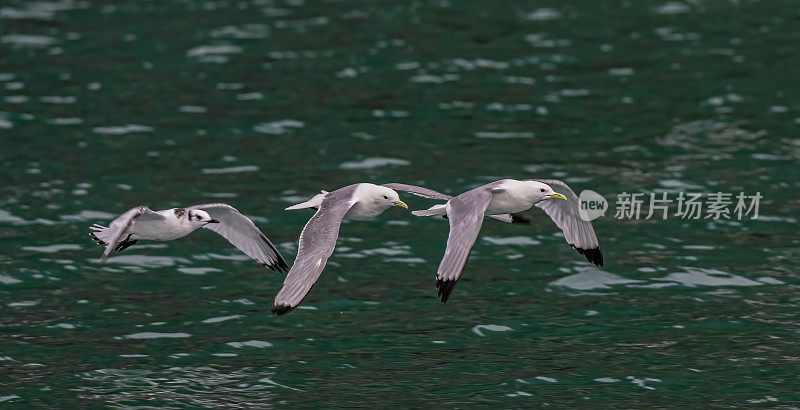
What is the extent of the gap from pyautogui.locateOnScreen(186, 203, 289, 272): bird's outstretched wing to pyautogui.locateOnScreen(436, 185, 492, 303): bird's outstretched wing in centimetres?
217

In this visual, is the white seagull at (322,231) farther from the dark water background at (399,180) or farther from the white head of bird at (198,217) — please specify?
the dark water background at (399,180)

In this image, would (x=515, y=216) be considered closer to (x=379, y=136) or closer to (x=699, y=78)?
(x=379, y=136)

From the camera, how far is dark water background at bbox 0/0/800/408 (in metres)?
14.8

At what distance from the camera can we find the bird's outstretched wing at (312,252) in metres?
11.0

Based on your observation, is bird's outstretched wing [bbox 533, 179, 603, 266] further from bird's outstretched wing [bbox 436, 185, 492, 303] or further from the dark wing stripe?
the dark wing stripe

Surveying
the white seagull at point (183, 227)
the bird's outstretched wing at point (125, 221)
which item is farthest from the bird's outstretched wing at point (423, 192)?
the bird's outstretched wing at point (125, 221)

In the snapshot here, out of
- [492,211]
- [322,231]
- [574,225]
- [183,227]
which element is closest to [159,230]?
[183,227]

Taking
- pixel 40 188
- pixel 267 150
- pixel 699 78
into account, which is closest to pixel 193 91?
pixel 267 150

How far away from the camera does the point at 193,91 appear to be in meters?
26.4

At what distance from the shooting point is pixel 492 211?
12.9 metres

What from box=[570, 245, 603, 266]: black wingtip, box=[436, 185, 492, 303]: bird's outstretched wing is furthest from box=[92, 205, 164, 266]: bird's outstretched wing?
box=[570, 245, 603, 266]: black wingtip

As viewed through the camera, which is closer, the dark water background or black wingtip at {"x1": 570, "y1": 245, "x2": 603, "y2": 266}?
black wingtip at {"x1": 570, "y1": 245, "x2": 603, "y2": 266}

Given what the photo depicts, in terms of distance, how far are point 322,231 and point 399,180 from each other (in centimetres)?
921

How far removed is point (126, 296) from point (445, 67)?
1211cm
